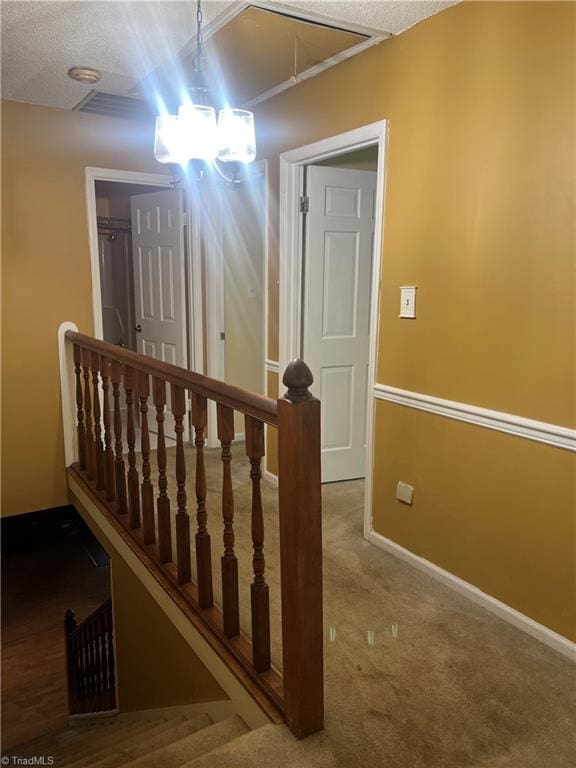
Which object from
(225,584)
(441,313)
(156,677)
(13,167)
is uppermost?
(13,167)

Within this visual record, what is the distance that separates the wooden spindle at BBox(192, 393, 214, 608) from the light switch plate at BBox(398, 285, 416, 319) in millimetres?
1007

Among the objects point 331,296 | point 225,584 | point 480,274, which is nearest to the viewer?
point 225,584

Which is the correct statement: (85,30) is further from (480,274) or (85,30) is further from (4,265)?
(480,274)

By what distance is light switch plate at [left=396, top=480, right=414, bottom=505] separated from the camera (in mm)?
2461

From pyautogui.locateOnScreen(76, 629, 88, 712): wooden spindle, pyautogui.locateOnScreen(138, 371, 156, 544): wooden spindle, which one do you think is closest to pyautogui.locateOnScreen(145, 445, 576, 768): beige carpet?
pyautogui.locateOnScreen(138, 371, 156, 544): wooden spindle

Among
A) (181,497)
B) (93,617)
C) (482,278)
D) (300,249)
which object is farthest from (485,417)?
(93,617)

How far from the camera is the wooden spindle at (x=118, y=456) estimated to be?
268cm

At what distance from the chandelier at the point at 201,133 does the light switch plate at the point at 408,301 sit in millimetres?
836

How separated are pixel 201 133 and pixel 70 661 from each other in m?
3.45

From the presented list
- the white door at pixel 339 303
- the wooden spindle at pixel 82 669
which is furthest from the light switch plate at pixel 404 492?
the wooden spindle at pixel 82 669

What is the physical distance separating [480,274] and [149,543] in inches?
70.4

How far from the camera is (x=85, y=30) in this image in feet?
7.38

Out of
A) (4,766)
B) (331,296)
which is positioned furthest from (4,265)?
(4,766)

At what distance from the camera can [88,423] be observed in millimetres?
3363
